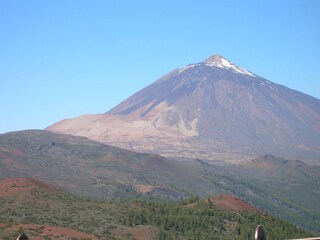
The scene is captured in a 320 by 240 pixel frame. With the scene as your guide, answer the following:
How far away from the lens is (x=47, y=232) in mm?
72562

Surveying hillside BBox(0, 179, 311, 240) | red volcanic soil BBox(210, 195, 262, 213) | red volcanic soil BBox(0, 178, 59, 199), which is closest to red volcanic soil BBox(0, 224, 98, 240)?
hillside BBox(0, 179, 311, 240)

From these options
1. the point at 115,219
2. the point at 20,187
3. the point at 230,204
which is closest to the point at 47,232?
the point at 115,219

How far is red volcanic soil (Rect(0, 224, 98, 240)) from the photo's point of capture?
70025mm

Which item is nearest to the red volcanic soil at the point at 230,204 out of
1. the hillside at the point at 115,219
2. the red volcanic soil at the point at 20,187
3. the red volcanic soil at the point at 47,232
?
the hillside at the point at 115,219

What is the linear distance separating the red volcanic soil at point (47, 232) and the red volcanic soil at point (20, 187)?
22.8 meters

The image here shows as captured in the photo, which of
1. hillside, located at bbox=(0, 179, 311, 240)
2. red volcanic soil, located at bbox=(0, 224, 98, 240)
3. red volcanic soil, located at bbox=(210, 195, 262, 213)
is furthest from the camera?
red volcanic soil, located at bbox=(210, 195, 262, 213)

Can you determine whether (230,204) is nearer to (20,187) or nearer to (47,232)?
(20,187)

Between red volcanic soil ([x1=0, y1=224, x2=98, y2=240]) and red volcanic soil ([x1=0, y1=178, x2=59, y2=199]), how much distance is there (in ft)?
74.9

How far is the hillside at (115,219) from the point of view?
265 feet

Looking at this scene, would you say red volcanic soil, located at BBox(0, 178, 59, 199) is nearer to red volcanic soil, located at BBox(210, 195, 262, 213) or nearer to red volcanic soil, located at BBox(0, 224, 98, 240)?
red volcanic soil, located at BBox(0, 224, 98, 240)

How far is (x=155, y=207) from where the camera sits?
105 meters

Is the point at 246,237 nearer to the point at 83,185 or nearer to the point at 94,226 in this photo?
the point at 94,226

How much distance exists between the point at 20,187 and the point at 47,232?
30.3m

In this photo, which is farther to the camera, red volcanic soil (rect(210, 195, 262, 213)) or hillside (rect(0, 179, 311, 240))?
red volcanic soil (rect(210, 195, 262, 213))
